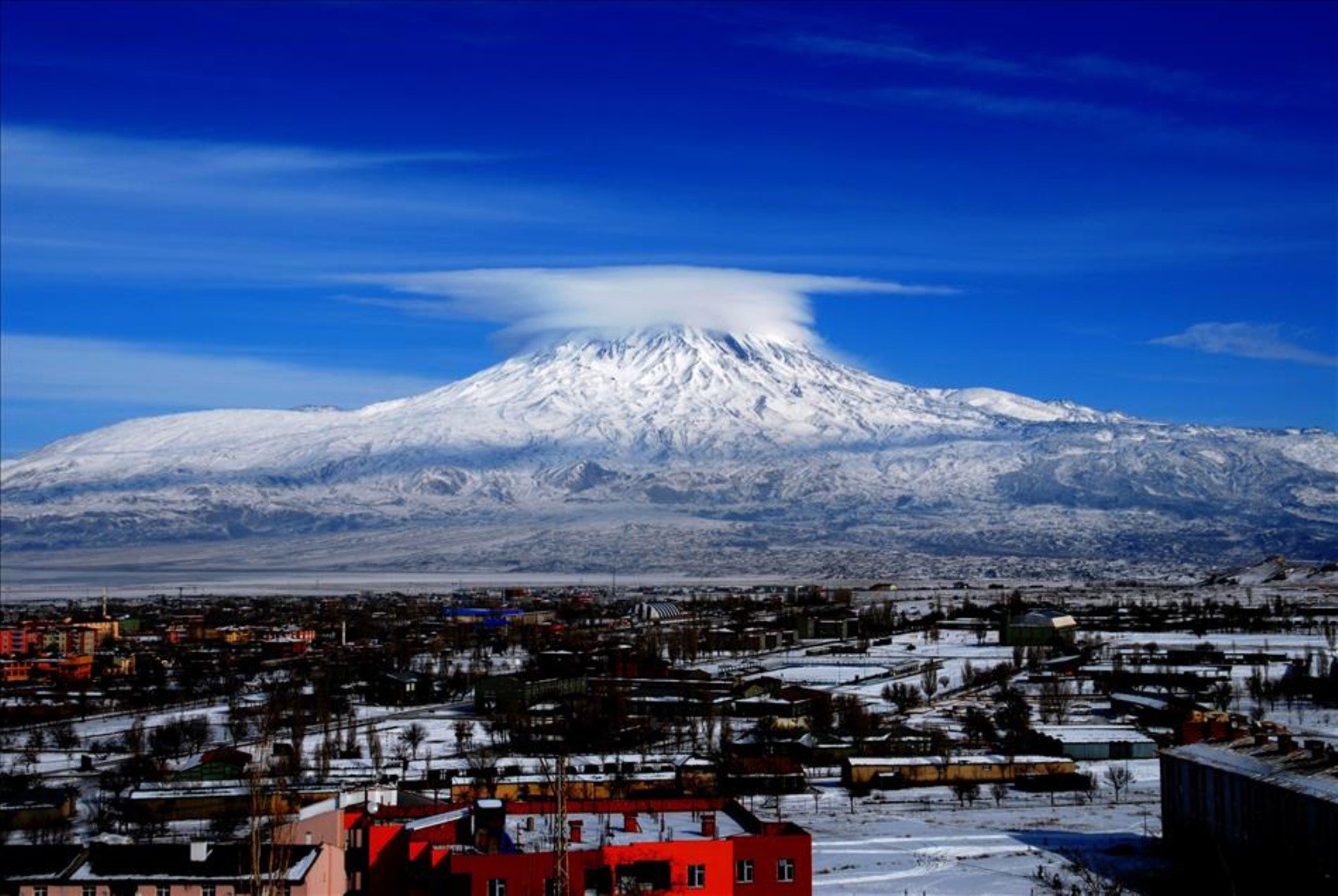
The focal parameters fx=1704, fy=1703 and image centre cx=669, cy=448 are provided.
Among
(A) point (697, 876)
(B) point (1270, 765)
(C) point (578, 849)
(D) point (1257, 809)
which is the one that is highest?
(B) point (1270, 765)

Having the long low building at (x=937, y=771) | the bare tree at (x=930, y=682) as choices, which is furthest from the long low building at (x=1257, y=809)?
the bare tree at (x=930, y=682)

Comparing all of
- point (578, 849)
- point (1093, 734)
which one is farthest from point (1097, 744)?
point (578, 849)

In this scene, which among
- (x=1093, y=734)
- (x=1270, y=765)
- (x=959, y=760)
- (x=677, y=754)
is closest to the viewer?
(x=1270, y=765)

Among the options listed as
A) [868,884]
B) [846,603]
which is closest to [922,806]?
[868,884]

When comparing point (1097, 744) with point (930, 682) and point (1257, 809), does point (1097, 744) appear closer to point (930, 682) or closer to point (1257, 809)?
point (930, 682)

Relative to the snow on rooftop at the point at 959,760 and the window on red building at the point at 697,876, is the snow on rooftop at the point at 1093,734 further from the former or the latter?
the window on red building at the point at 697,876
